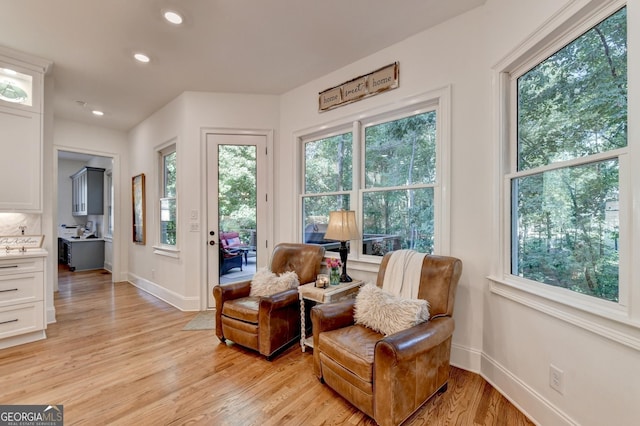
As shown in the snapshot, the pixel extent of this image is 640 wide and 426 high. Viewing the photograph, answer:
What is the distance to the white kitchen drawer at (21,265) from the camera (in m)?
2.57

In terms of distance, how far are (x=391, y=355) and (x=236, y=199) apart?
286 centimetres

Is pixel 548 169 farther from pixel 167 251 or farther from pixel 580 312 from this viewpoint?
pixel 167 251

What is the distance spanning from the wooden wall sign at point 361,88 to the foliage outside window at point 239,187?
1.19 metres

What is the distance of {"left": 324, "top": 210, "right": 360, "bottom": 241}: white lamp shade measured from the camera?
2.60 meters

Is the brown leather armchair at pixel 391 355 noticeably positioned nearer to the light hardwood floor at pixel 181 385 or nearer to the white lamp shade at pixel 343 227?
the light hardwood floor at pixel 181 385

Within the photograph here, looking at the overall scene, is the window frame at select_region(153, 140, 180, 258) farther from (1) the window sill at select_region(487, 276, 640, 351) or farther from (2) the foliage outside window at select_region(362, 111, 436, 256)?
(1) the window sill at select_region(487, 276, 640, 351)

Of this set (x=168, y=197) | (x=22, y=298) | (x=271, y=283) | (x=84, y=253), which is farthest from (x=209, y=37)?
(x=84, y=253)

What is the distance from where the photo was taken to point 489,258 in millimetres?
2105

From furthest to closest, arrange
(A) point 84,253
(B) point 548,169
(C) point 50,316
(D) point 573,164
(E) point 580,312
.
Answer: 1. (A) point 84,253
2. (C) point 50,316
3. (B) point 548,169
4. (D) point 573,164
5. (E) point 580,312

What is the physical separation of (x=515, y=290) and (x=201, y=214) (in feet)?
11.0

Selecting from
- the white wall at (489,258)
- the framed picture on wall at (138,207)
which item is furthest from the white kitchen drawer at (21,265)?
the white wall at (489,258)

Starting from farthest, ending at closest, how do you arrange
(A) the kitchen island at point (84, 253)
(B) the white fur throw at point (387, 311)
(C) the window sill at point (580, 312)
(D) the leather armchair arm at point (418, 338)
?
(A) the kitchen island at point (84, 253) → (B) the white fur throw at point (387, 311) → (D) the leather armchair arm at point (418, 338) → (C) the window sill at point (580, 312)

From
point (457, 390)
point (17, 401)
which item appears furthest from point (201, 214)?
point (457, 390)

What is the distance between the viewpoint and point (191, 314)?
3510 millimetres
